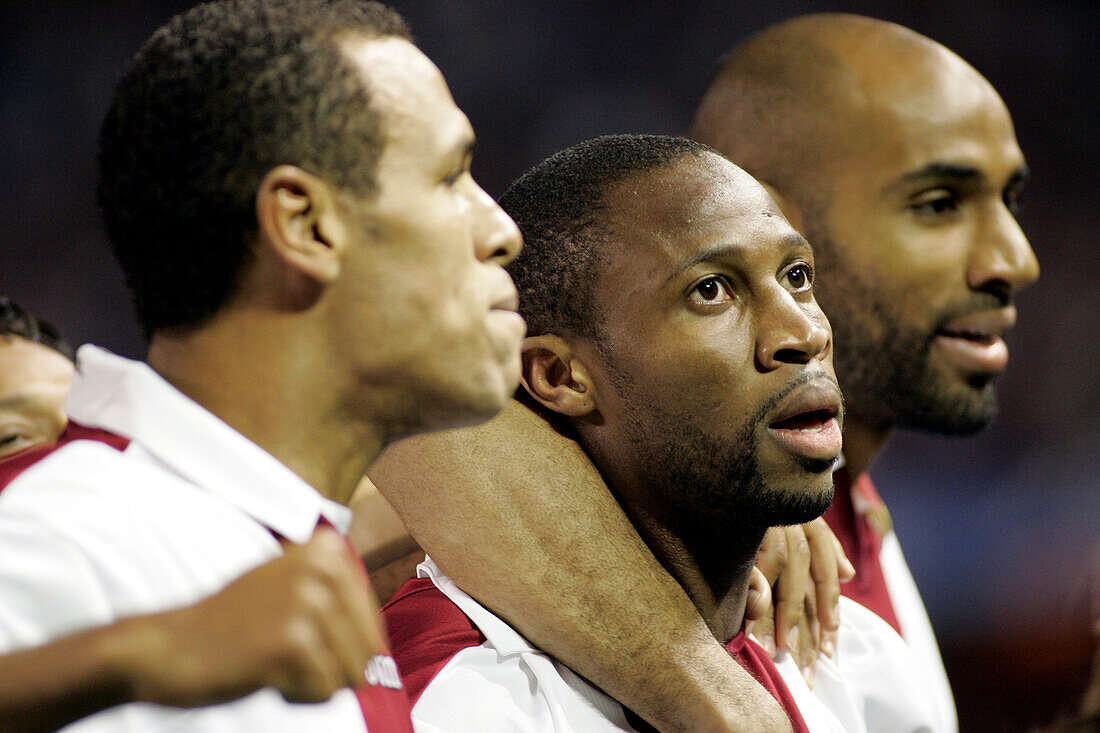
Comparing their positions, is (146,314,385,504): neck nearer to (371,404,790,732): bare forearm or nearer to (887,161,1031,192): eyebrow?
(371,404,790,732): bare forearm

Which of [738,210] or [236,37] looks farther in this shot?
[738,210]

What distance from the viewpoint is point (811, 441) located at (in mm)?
1276

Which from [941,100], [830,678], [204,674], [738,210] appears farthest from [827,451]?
[941,100]

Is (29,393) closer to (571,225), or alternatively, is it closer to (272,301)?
(571,225)

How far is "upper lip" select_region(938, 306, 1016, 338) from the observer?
1.98 meters

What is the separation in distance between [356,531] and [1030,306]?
306cm

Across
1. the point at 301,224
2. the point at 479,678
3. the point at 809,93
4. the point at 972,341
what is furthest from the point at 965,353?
the point at 301,224

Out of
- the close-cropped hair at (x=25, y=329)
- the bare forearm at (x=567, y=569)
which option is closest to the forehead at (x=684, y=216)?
the bare forearm at (x=567, y=569)

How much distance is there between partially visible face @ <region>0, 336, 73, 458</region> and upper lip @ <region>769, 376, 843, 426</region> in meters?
1.16

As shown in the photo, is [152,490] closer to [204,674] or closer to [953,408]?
[204,674]

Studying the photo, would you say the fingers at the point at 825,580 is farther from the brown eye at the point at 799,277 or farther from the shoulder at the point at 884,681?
the brown eye at the point at 799,277

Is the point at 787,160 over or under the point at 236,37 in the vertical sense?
under

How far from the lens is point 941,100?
2004mm

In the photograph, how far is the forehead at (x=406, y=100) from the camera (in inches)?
34.9
